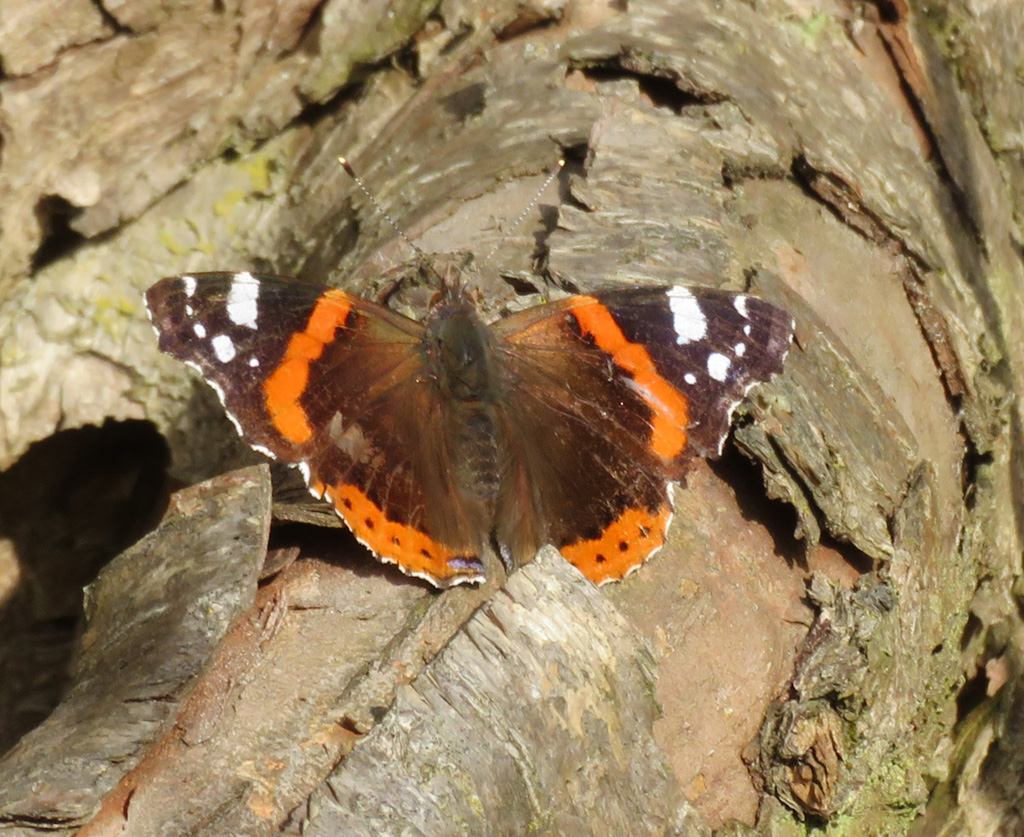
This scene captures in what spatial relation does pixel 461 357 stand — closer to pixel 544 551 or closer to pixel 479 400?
pixel 479 400

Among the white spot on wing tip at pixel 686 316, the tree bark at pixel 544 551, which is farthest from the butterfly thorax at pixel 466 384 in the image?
the white spot on wing tip at pixel 686 316

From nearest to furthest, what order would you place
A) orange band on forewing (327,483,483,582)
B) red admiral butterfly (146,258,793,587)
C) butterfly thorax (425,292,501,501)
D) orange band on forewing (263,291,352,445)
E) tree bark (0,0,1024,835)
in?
tree bark (0,0,1024,835) < orange band on forewing (327,483,483,582) < red admiral butterfly (146,258,793,587) < orange band on forewing (263,291,352,445) < butterfly thorax (425,292,501,501)

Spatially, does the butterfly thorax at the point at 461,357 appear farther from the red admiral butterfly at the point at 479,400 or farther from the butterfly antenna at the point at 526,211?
the butterfly antenna at the point at 526,211

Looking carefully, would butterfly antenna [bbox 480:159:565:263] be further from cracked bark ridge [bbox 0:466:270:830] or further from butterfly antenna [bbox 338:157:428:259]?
cracked bark ridge [bbox 0:466:270:830]

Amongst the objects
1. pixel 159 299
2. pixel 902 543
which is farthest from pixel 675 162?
pixel 159 299

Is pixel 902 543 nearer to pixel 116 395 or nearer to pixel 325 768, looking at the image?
pixel 325 768

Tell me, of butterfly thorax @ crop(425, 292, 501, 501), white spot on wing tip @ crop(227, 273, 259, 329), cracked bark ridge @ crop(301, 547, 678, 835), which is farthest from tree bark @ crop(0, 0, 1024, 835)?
white spot on wing tip @ crop(227, 273, 259, 329)
